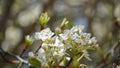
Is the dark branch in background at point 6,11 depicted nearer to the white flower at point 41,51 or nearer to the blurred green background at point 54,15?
the blurred green background at point 54,15

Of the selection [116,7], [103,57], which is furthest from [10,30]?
[103,57]

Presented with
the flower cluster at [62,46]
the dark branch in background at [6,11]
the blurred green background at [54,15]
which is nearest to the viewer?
the flower cluster at [62,46]

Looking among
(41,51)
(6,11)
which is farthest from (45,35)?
(6,11)

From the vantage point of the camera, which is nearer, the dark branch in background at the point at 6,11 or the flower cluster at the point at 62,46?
the flower cluster at the point at 62,46

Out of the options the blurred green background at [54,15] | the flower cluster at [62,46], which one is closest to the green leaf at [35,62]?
the flower cluster at [62,46]

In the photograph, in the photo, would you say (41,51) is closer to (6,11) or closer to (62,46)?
(62,46)

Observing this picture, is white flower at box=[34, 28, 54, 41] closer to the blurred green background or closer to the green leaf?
the green leaf
